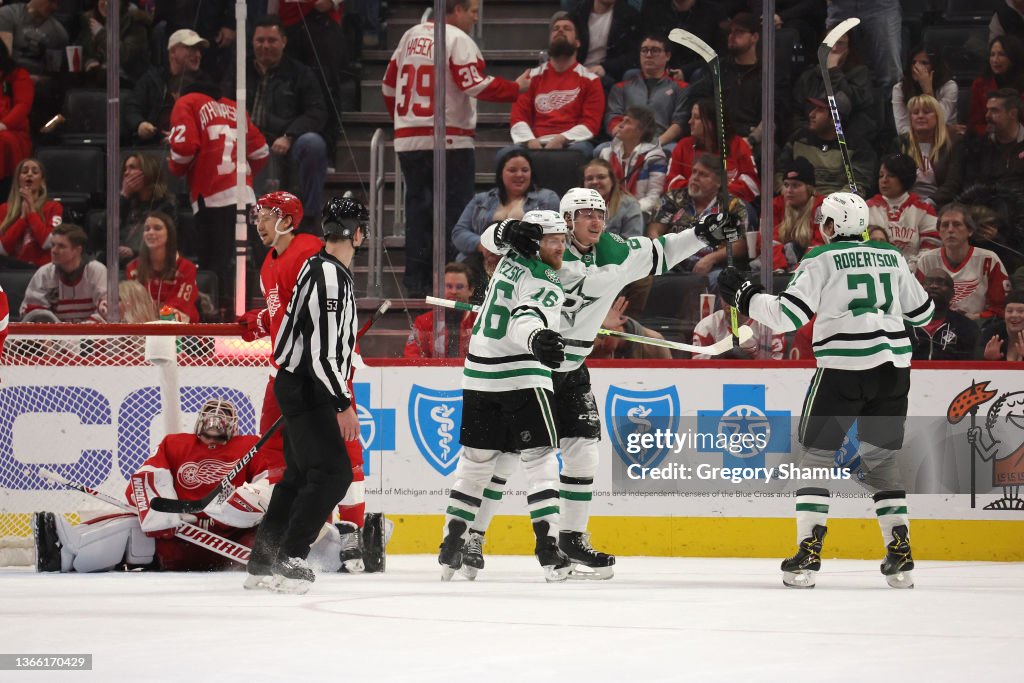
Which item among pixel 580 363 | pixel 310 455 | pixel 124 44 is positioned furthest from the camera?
pixel 124 44

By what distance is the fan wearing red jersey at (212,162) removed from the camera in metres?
6.95

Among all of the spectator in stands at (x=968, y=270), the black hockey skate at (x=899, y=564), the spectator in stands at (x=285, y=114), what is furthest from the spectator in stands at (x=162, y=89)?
the black hockey skate at (x=899, y=564)

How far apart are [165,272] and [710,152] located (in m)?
2.49

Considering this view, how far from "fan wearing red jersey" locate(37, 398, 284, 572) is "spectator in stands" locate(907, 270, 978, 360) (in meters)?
2.78

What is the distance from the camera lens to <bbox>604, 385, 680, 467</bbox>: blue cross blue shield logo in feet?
Result: 21.7

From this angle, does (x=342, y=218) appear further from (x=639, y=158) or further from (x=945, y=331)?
(x=945, y=331)

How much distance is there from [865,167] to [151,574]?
137 inches

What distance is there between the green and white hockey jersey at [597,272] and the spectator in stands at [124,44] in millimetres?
2533

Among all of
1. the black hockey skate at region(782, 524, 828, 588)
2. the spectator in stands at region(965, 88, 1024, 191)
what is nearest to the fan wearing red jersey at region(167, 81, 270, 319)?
the black hockey skate at region(782, 524, 828, 588)

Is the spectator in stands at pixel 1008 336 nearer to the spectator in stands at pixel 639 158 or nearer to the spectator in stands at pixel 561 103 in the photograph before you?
the spectator in stands at pixel 639 158

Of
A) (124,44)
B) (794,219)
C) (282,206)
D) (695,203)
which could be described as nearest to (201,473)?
(282,206)

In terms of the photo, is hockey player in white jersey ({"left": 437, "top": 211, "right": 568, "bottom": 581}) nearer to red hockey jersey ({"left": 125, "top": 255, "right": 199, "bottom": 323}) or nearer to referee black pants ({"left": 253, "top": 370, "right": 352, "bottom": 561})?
referee black pants ({"left": 253, "top": 370, "right": 352, "bottom": 561})

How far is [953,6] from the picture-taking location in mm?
6855

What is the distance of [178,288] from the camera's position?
22.7 feet
